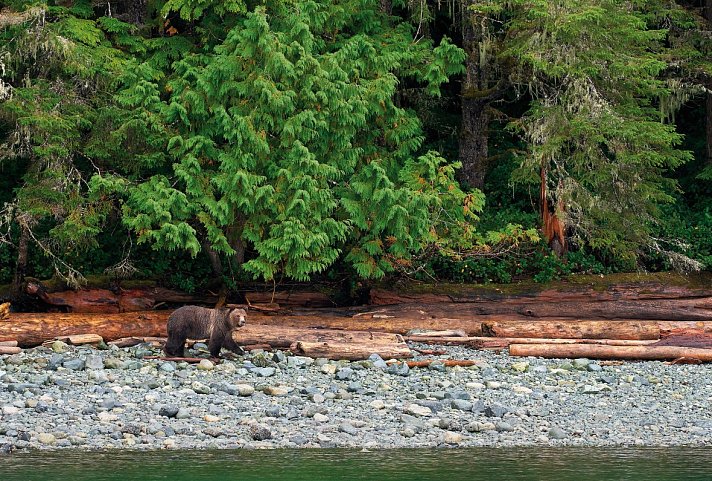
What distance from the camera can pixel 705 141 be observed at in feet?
72.9

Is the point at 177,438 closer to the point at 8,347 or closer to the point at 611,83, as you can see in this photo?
the point at 8,347

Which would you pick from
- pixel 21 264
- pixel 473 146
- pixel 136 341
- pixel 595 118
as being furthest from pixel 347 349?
pixel 473 146

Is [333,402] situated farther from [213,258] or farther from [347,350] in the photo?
[213,258]

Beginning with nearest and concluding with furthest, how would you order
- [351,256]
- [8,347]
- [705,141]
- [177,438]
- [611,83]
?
1. [177,438]
2. [8,347]
3. [351,256]
4. [611,83]
5. [705,141]

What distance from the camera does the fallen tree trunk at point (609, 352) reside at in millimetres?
14789

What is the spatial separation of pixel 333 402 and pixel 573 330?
572cm

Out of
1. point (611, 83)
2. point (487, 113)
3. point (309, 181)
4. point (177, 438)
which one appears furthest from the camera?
point (487, 113)

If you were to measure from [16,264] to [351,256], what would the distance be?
603 centimetres

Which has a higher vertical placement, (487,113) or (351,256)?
(487,113)

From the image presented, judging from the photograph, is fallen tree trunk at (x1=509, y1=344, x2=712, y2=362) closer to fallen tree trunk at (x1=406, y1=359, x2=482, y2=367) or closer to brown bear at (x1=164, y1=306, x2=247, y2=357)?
fallen tree trunk at (x1=406, y1=359, x2=482, y2=367)

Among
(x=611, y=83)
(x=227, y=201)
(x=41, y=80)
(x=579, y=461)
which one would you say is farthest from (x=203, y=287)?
(x=579, y=461)

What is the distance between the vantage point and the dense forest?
1590 cm

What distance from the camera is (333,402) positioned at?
463 inches

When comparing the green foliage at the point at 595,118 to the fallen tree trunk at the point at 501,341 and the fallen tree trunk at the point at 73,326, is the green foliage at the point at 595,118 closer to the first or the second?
the fallen tree trunk at the point at 501,341
